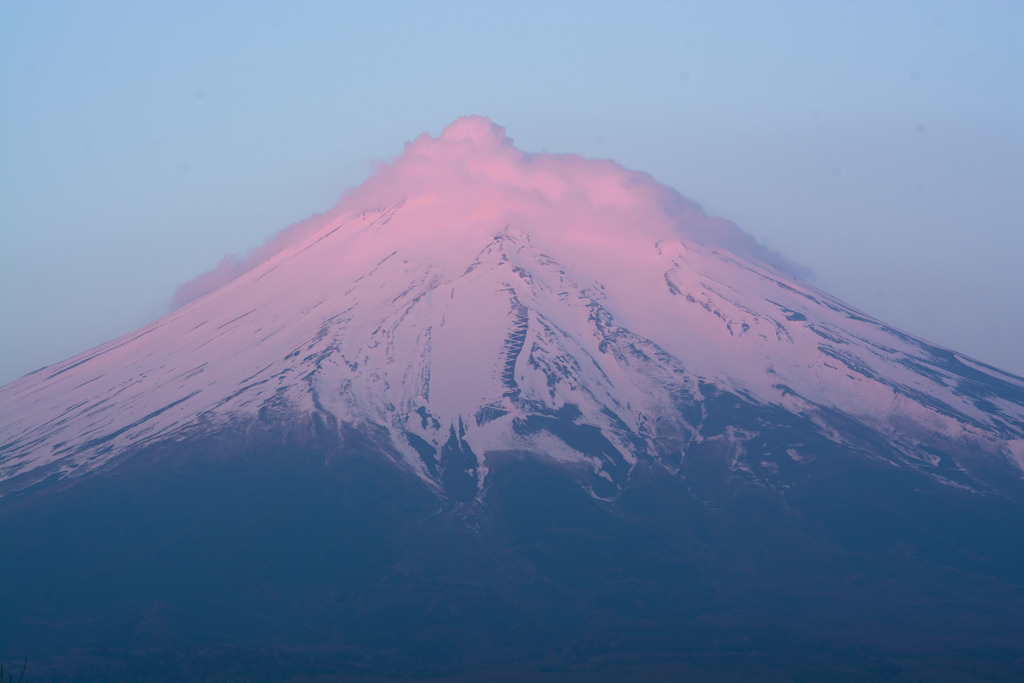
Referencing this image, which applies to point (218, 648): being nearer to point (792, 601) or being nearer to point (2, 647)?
point (2, 647)

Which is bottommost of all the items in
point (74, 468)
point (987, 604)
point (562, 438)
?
point (987, 604)

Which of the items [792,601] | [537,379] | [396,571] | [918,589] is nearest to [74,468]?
[396,571]

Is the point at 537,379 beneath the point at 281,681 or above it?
above

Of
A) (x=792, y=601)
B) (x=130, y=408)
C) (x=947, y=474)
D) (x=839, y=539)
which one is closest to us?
(x=792, y=601)

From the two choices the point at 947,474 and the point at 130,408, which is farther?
the point at 130,408

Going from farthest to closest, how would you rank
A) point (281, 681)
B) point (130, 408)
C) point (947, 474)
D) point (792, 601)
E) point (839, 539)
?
point (130, 408)
point (947, 474)
point (839, 539)
point (792, 601)
point (281, 681)
